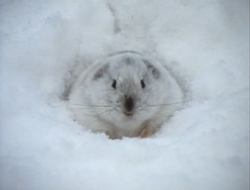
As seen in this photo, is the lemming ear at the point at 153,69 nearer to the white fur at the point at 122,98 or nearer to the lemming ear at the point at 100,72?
the white fur at the point at 122,98

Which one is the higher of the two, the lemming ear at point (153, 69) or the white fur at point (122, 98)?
the lemming ear at point (153, 69)

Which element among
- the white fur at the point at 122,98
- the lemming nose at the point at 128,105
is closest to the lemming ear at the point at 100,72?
the white fur at the point at 122,98

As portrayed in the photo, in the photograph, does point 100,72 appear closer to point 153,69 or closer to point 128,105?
point 153,69

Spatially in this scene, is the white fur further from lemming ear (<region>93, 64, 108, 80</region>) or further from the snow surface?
the snow surface

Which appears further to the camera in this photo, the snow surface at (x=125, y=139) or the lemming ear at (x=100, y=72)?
the lemming ear at (x=100, y=72)

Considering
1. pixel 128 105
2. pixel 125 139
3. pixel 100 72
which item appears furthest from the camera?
pixel 100 72

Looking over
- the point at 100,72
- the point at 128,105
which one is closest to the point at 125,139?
the point at 128,105
